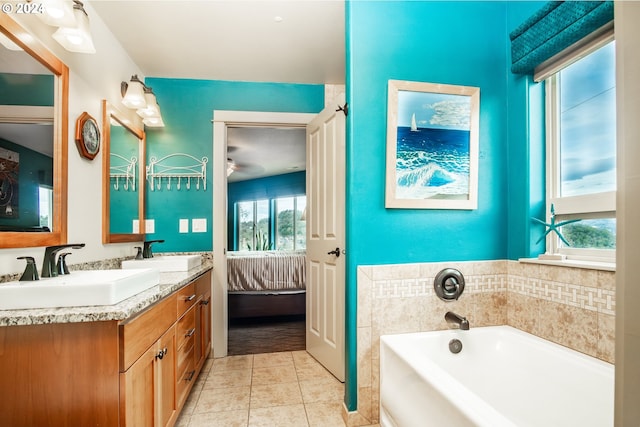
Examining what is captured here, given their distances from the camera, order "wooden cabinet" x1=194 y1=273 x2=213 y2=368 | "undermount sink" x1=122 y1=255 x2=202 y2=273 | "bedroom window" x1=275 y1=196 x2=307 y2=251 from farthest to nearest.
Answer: "bedroom window" x1=275 y1=196 x2=307 y2=251 → "wooden cabinet" x1=194 y1=273 x2=213 y2=368 → "undermount sink" x1=122 y1=255 x2=202 y2=273

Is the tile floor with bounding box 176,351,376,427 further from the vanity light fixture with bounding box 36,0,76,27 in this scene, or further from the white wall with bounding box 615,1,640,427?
the vanity light fixture with bounding box 36,0,76,27

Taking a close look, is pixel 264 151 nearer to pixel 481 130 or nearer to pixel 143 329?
pixel 481 130

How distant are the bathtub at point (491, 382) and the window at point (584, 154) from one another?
22.0 inches

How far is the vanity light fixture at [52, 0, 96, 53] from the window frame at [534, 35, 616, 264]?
8.14 ft

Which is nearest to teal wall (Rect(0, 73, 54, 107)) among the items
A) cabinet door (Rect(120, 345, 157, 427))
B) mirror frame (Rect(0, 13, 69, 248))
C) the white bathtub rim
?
mirror frame (Rect(0, 13, 69, 248))

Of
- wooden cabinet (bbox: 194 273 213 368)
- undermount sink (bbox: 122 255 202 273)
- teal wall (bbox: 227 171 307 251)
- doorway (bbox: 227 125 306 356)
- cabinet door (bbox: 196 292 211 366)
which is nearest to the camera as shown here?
undermount sink (bbox: 122 255 202 273)

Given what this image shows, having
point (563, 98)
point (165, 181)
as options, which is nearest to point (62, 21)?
point (165, 181)

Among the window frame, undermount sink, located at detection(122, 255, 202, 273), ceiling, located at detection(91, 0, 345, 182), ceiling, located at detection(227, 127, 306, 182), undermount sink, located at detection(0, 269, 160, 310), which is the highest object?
ceiling, located at detection(91, 0, 345, 182)

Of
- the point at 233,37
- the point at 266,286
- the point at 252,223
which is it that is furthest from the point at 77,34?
the point at 252,223

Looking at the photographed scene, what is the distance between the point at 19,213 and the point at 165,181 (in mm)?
1555

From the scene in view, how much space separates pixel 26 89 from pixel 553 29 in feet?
8.52

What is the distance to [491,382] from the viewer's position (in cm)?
165

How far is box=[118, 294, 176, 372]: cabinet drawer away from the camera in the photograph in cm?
109
